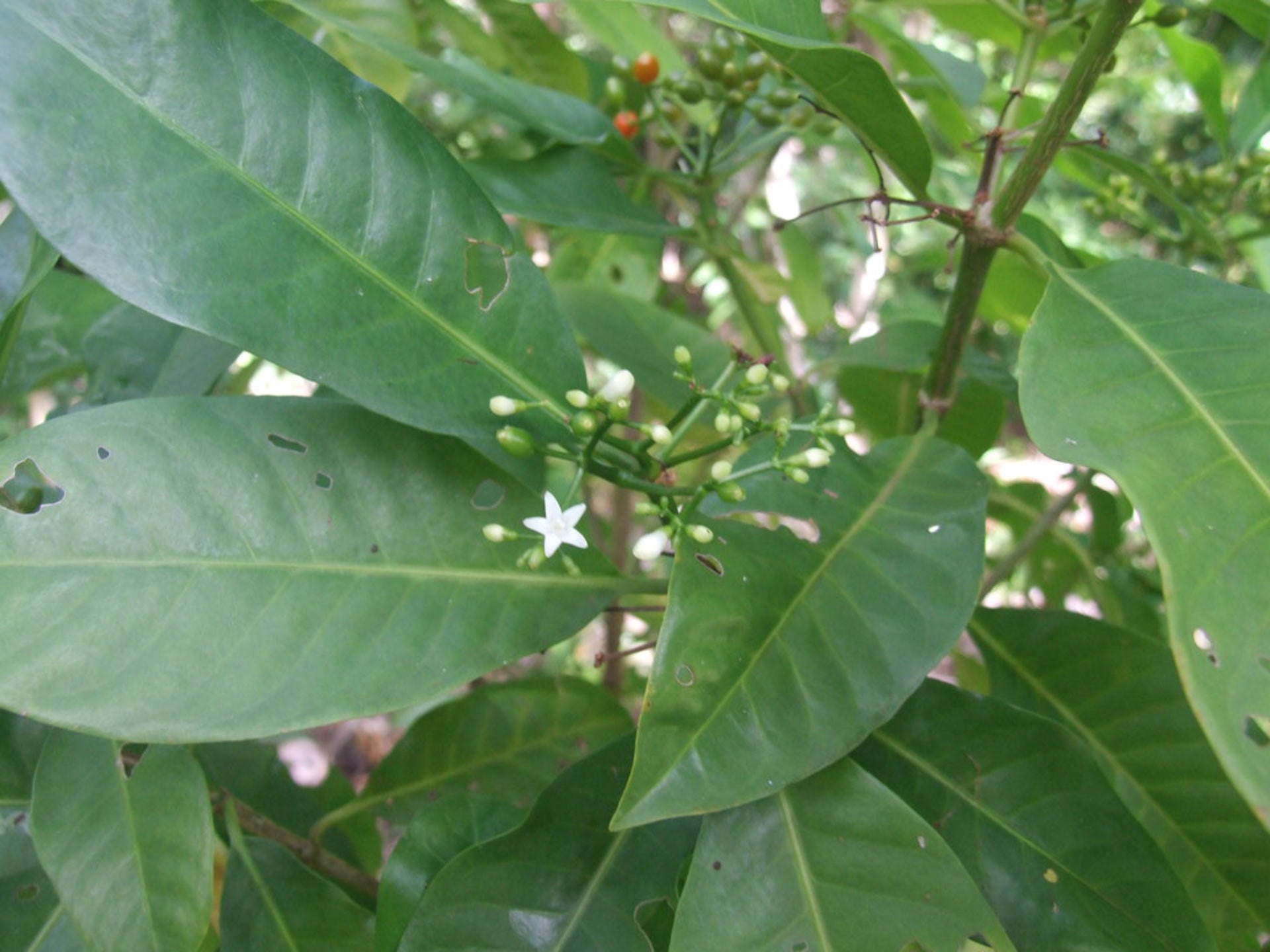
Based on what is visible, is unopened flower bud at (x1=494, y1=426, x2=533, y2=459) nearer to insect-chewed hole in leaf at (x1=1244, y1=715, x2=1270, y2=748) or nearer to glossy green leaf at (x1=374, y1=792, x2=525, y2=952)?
glossy green leaf at (x1=374, y1=792, x2=525, y2=952)

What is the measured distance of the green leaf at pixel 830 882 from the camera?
644mm

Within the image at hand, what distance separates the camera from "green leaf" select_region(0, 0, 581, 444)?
0.63 m

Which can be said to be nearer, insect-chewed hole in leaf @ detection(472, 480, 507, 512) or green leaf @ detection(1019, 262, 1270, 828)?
green leaf @ detection(1019, 262, 1270, 828)

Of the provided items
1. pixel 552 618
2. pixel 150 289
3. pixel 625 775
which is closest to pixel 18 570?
pixel 150 289

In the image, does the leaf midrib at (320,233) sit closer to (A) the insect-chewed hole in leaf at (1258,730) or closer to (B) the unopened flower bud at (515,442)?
(B) the unopened flower bud at (515,442)

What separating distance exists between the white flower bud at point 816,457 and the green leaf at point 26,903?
732mm

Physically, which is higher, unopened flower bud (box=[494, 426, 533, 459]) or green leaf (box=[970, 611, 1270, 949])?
unopened flower bud (box=[494, 426, 533, 459])

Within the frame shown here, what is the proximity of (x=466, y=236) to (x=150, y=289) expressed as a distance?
0.24 meters

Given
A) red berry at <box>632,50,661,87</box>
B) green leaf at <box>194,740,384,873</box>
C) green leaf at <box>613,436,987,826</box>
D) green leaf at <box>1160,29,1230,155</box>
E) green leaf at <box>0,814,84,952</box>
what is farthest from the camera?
green leaf at <box>1160,29,1230,155</box>

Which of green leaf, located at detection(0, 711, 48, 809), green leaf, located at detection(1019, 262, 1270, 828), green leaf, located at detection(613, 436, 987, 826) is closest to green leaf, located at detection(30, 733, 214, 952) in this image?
green leaf, located at detection(0, 711, 48, 809)

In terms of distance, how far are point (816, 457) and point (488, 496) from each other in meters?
0.27

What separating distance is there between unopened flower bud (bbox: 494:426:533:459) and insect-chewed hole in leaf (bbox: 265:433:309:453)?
147mm

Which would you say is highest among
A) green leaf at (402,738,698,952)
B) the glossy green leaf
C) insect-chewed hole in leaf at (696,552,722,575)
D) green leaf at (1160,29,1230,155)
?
green leaf at (1160,29,1230,155)

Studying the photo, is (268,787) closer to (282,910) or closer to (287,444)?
(282,910)
